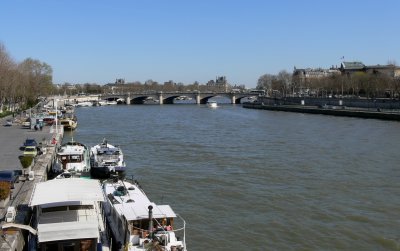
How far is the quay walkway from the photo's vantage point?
38.3 ft

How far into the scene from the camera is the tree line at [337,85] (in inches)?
3799

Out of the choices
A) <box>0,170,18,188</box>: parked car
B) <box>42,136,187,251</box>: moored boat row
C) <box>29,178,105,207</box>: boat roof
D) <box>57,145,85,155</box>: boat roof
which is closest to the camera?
<box>42,136,187,251</box>: moored boat row

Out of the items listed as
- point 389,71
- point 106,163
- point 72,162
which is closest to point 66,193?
point 72,162

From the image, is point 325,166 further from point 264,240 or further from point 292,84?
point 292,84

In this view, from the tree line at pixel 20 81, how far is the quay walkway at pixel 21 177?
19.0 meters

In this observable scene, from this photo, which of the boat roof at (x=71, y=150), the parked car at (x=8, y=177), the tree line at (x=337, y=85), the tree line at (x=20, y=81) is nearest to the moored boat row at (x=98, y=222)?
the parked car at (x=8, y=177)

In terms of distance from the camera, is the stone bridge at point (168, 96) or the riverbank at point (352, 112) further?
the stone bridge at point (168, 96)

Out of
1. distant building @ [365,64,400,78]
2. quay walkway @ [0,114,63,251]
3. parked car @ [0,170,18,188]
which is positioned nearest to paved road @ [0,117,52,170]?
quay walkway @ [0,114,63,251]

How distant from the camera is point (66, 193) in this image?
12.3 m

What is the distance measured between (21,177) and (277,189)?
10.2m

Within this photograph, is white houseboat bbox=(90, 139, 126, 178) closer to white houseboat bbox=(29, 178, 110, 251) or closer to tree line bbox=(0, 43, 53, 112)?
white houseboat bbox=(29, 178, 110, 251)

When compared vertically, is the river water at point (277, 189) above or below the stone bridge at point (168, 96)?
below

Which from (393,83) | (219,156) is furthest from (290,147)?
(393,83)

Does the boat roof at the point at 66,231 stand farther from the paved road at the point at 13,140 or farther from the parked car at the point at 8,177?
the paved road at the point at 13,140
